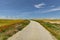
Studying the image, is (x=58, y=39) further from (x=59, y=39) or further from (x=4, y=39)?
(x=4, y=39)

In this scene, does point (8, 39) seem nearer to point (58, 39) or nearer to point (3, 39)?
point (3, 39)

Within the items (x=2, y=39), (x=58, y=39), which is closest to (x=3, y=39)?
(x=2, y=39)

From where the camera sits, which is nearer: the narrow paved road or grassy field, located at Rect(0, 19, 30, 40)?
the narrow paved road

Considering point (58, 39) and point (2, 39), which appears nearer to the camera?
point (2, 39)

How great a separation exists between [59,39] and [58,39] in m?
0.10

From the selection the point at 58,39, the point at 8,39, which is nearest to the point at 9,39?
the point at 8,39

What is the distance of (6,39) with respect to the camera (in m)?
17.5

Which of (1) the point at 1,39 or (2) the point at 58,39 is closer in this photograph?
(1) the point at 1,39

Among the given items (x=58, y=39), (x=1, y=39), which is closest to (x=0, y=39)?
(x=1, y=39)

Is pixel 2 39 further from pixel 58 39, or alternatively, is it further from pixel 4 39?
pixel 58 39

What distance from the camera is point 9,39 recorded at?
17.3m

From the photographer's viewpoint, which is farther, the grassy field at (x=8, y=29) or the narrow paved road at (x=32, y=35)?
the grassy field at (x=8, y=29)

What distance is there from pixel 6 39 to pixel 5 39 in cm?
11

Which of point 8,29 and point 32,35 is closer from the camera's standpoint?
point 32,35
